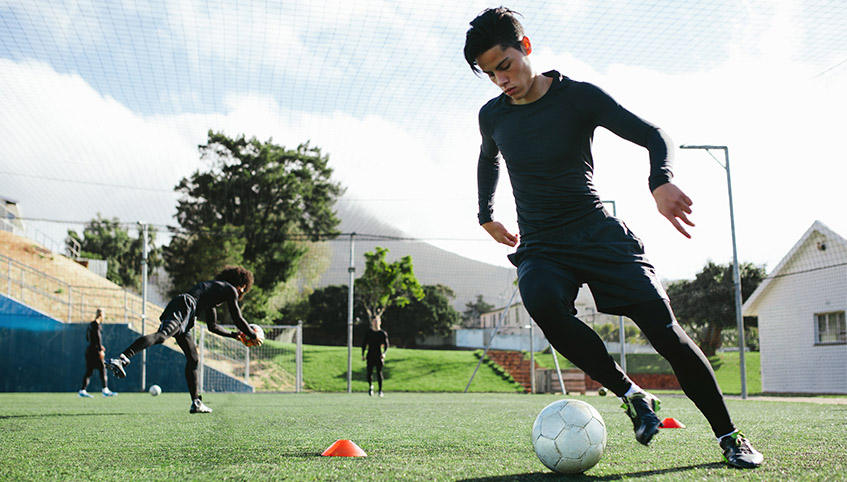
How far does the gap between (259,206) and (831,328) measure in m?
26.2

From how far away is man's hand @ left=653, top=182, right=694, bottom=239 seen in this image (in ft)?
8.27

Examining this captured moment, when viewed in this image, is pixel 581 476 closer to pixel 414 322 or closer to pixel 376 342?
pixel 376 342

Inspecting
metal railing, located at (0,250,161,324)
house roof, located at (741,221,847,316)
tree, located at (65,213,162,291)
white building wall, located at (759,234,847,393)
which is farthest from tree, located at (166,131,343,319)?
tree, located at (65,213,162,291)

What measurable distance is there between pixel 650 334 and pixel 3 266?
84.0ft

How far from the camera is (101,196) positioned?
24.5 metres

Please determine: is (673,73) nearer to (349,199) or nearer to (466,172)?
(466,172)

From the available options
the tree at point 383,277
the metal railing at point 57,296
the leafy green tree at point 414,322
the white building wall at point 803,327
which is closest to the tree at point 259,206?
the tree at point 383,277

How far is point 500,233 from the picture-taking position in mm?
3496

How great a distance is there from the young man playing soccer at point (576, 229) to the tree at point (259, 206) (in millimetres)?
29539

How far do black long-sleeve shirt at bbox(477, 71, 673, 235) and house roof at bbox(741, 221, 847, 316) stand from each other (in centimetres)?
1874

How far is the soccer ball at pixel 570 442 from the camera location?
2.73m

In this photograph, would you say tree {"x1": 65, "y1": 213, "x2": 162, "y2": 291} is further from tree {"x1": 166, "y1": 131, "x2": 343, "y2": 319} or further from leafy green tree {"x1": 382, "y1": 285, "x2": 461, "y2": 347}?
leafy green tree {"x1": 382, "y1": 285, "x2": 461, "y2": 347}

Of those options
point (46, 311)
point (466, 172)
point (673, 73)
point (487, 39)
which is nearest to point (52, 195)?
point (46, 311)

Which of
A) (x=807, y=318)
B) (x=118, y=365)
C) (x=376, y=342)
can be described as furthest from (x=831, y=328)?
(x=118, y=365)
